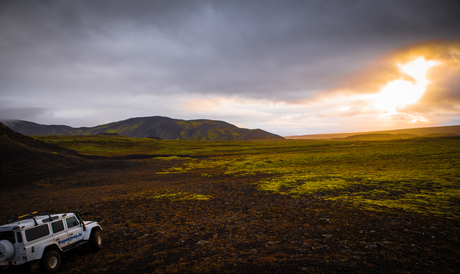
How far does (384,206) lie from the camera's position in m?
16.4

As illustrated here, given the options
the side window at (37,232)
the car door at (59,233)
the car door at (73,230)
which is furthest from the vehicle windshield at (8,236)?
the car door at (73,230)

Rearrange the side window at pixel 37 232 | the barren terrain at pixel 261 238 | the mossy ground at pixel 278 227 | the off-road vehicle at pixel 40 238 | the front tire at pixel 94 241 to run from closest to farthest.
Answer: the off-road vehicle at pixel 40 238, the side window at pixel 37 232, the barren terrain at pixel 261 238, the mossy ground at pixel 278 227, the front tire at pixel 94 241

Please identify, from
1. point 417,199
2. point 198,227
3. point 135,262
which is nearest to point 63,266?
point 135,262

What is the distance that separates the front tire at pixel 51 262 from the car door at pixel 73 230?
77 cm

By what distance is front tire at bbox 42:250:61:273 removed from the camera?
866cm

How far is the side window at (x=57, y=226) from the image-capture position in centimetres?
944

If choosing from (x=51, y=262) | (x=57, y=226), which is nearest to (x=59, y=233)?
(x=57, y=226)

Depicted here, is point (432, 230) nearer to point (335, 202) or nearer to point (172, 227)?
point (335, 202)

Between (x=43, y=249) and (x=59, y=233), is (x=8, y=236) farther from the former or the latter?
(x=59, y=233)

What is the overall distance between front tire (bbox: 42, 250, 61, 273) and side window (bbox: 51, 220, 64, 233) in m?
0.92

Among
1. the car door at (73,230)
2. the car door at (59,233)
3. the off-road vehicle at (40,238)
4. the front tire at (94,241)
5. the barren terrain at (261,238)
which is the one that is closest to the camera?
the off-road vehicle at (40,238)

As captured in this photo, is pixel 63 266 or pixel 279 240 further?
pixel 279 240

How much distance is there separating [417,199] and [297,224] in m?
12.4

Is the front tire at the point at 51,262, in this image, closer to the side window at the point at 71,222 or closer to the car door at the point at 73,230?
the car door at the point at 73,230
